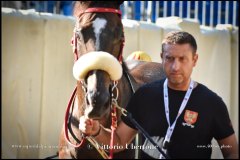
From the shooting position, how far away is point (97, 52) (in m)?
2.31

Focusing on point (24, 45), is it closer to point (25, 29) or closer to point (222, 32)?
point (25, 29)

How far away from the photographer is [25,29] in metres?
4.97

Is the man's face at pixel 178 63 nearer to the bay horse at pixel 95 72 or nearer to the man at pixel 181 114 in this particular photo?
the man at pixel 181 114

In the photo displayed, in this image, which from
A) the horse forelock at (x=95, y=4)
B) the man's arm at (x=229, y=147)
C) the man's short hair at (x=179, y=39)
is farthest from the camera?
the horse forelock at (x=95, y=4)

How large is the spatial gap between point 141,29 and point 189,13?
1112 mm


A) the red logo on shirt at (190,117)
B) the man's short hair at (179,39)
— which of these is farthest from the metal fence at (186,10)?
the red logo on shirt at (190,117)

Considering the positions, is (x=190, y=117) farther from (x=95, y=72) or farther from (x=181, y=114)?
(x=95, y=72)

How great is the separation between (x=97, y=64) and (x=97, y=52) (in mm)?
94

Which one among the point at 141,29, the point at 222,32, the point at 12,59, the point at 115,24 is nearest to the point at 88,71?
the point at 115,24

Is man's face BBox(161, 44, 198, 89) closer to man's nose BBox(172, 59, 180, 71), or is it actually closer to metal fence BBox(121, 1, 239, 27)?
man's nose BBox(172, 59, 180, 71)

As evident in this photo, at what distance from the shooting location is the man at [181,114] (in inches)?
86.7

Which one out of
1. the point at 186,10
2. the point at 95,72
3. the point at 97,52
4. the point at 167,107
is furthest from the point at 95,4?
the point at 186,10

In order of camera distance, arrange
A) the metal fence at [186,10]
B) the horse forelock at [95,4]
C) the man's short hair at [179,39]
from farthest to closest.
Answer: the metal fence at [186,10] < the horse forelock at [95,4] < the man's short hair at [179,39]

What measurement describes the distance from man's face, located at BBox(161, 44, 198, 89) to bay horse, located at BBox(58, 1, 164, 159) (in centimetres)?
25
